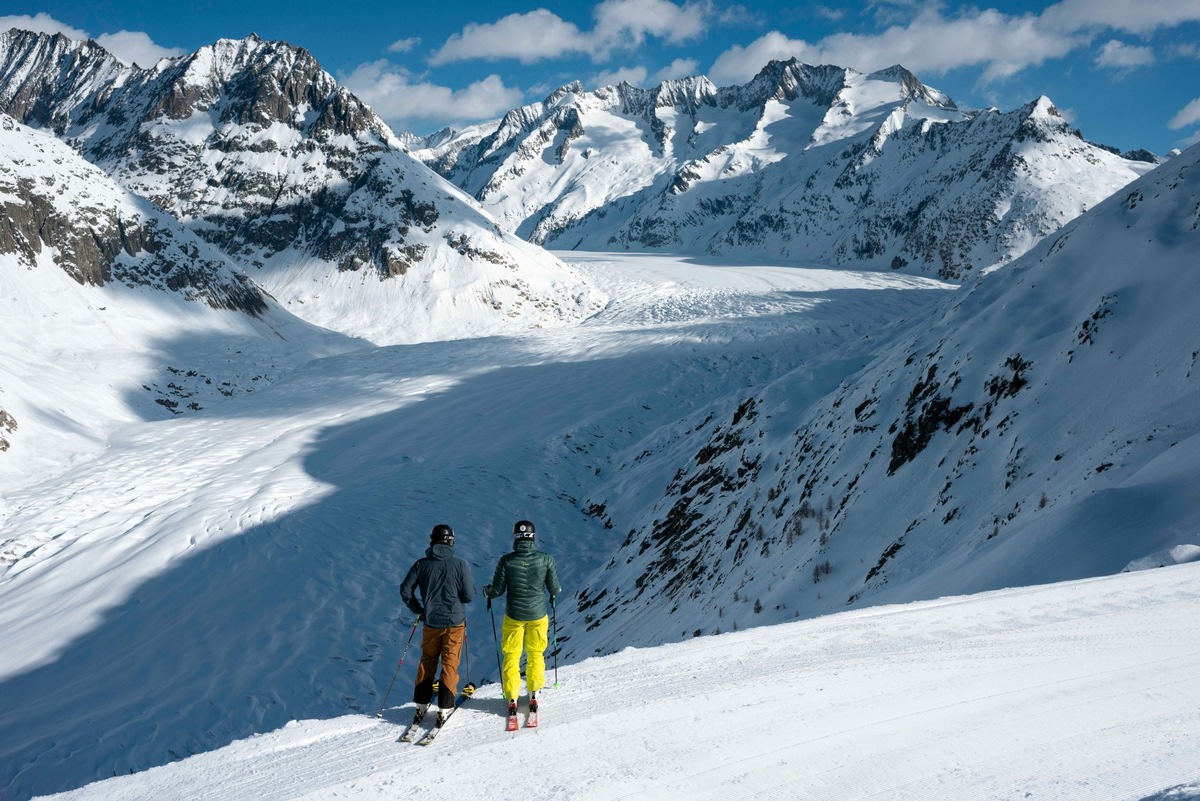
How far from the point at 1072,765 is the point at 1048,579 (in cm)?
417

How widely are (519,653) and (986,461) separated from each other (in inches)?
329

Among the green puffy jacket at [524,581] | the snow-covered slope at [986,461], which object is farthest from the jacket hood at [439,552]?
the snow-covered slope at [986,461]

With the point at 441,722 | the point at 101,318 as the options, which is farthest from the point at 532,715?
the point at 101,318

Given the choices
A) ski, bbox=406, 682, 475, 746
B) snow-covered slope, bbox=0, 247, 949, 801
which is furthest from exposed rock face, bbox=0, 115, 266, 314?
ski, bbox=406, 682, 475, 746

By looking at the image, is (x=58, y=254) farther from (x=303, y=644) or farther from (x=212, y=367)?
(x=303, y=644)

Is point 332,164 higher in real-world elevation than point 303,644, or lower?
higher

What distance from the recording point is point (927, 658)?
5.71 metres

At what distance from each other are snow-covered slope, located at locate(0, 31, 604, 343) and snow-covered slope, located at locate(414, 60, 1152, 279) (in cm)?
4722

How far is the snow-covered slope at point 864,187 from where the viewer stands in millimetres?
81812

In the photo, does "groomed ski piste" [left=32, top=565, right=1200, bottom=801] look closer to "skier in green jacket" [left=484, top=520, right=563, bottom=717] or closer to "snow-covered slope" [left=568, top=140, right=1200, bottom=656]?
"skier in green jacket" [left=484, top=520, right=563, bottom=717]

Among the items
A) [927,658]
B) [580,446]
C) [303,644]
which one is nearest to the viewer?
[927,658]

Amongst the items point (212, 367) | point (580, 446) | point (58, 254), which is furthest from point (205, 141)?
point (580, 446)

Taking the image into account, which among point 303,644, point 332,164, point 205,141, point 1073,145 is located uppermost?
point 205,141

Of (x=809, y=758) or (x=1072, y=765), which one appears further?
(x=809, y=758)
